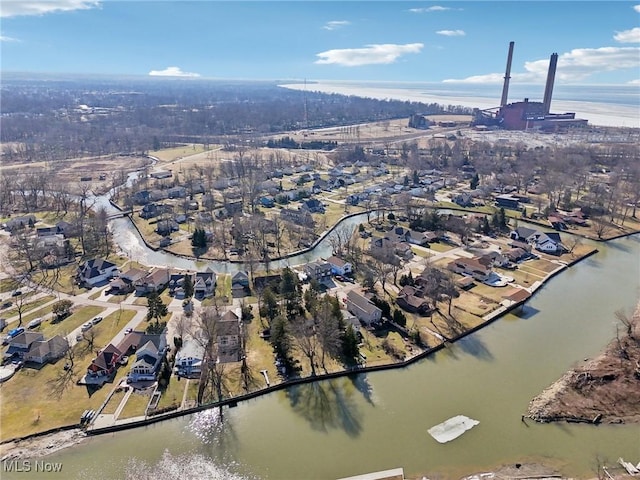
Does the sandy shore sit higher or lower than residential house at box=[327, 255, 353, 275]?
lower

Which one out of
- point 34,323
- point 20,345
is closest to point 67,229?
point 34,323

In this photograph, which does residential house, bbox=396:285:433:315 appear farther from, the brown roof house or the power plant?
the power plant

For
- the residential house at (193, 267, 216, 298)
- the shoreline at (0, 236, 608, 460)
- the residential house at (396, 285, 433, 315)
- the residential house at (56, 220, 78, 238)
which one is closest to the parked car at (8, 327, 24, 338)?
the shoreline at (0, 236, 608, 460)

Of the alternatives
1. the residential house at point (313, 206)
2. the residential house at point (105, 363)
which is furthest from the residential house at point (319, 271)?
the residential house at point (313, 206)

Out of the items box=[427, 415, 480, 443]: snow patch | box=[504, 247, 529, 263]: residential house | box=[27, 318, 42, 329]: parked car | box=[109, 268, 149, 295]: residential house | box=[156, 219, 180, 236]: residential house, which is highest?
box=[504, 247, 529, 263]: residential house

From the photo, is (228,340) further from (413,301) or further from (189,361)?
(413,301)
